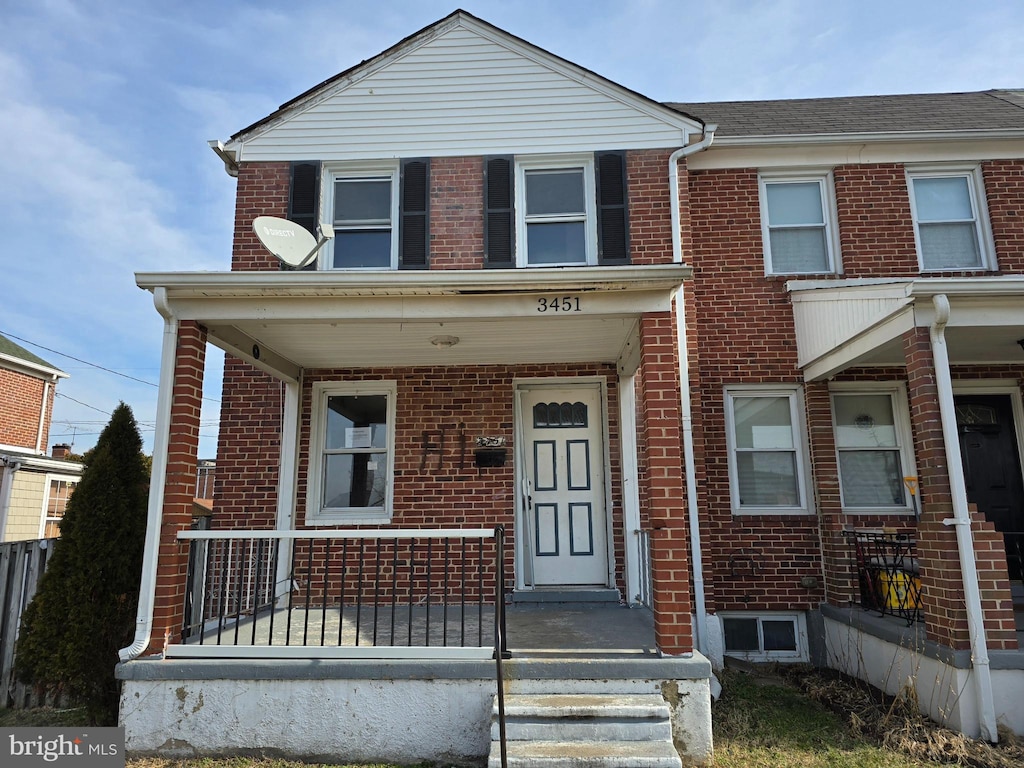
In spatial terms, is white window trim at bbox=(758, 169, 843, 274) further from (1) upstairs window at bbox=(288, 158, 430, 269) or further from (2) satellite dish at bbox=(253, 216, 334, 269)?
(2) satellite dish at bbox=(253, 216, 334, 269)

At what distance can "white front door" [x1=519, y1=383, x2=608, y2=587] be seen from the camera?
7043mm

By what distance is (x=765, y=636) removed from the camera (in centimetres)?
709

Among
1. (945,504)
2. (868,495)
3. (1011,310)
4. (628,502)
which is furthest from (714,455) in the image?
(1011,310)

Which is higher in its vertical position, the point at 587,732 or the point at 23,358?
the point at 23,358

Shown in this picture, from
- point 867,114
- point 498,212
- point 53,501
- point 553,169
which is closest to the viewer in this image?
point 498,212

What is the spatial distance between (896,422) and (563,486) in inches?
147

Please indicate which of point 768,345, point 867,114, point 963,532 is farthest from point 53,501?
point 867,114

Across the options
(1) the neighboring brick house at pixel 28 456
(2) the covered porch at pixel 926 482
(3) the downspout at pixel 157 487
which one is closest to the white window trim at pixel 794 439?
(2) the covered porch at pixel 926 482

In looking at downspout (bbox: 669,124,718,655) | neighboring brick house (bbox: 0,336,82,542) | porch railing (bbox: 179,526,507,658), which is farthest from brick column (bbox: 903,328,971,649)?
neighboring brick house (bbox: 0,336,82,542)

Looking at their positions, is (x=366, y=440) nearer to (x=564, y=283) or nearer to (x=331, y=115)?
(x=564, y=283)

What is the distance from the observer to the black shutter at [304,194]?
7586 mm

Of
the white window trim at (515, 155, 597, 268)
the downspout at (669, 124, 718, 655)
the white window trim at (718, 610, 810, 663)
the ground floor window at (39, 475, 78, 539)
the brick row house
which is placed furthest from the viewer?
the ground floor window at (39, 475, 78, 539)

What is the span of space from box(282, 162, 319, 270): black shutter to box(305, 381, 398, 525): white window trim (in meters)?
1.70

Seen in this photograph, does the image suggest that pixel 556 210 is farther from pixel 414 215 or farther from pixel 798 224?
pixel 798 224
